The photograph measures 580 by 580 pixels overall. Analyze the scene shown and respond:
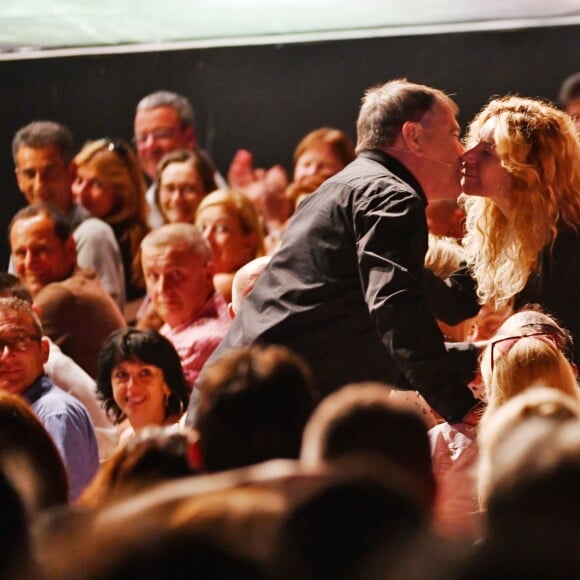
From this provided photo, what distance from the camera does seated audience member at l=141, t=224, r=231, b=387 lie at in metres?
4.49

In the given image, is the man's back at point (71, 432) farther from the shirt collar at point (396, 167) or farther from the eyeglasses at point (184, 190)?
the eyeglasses at point (184, 190)

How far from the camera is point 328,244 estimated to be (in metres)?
3.22

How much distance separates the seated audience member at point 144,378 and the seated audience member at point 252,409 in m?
1.65

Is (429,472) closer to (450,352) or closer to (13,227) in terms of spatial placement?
(450,352)

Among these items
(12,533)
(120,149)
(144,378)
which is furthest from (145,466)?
(120,149)

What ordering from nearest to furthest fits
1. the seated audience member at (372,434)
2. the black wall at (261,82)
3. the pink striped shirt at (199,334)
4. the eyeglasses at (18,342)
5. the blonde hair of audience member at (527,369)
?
the seated audience member at (372,434) → the blonde hair of audience member at (527,369) → the eyeglasses at (18,342) → the pink striped shirt at (199,334) → the black wall at (261,82)

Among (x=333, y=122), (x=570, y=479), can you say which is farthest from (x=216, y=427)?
(x=333, y=122)

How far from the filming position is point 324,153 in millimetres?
5453

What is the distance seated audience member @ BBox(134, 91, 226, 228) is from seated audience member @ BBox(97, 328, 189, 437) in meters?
1.70

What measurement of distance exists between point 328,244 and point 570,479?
5.59 ft

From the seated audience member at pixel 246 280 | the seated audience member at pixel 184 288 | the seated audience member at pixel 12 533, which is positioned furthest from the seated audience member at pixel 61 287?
the seated audience member at pixel 12 533

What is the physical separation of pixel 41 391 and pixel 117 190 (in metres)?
1.88

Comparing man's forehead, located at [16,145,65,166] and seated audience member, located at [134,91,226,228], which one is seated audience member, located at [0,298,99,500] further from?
seated audience member, located at [134,91,226,228]

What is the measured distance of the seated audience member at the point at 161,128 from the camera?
576 centimetres
